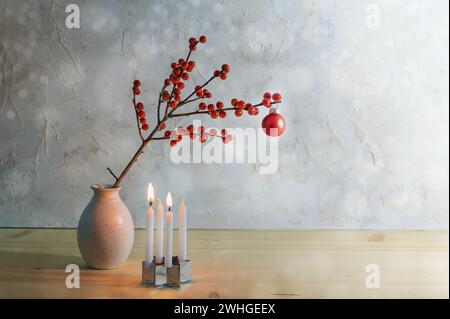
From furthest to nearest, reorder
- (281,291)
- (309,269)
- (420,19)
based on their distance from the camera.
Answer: (420,19), (309,269), (281,291)

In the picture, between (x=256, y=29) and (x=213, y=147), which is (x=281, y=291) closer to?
(x=213, y=147)

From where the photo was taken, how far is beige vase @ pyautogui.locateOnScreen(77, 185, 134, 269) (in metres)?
1.14

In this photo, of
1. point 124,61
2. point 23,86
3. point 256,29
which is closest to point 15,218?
point 23,86

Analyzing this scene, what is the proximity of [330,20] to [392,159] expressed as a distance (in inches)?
16.6

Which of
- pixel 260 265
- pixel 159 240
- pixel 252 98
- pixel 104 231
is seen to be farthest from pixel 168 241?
pixel 252 98

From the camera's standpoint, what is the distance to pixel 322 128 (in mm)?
1579

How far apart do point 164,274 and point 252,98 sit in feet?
2.11

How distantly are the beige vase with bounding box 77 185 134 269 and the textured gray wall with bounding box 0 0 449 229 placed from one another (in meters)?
0.42

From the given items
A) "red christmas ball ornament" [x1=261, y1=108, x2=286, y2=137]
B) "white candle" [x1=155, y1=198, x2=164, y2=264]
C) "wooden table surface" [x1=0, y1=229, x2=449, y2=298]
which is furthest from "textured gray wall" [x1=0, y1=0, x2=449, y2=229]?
"white candle" [x1=155, y1=198, x2=164, y2=264]

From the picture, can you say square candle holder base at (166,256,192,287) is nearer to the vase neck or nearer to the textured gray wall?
the vase neck

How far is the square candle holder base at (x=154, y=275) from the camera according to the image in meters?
1.08

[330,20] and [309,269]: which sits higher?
[330,20]

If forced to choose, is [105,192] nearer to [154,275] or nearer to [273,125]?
[154,275]

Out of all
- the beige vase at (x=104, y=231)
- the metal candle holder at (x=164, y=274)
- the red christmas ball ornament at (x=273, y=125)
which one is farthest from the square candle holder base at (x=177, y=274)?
the red christmas ball ornament at (x=273, y=125)
